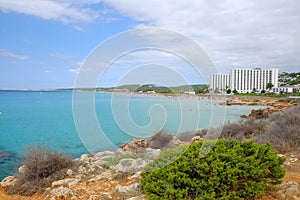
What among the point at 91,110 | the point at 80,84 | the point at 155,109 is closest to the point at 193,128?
the point at 155,109

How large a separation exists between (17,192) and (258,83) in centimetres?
10546

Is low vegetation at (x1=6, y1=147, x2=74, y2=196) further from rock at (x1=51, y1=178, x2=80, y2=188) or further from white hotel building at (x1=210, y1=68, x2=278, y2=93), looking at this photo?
white hotel building at (x1=210, y1=68, x2=278, y2=93)

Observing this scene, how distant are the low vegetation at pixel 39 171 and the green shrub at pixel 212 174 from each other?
2.93 metres

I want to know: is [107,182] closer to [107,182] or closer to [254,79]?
[107,182]

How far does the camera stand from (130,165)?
19.9 feet

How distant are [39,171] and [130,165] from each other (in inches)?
90.1

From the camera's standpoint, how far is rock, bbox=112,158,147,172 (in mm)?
5809

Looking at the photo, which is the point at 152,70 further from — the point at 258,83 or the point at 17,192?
the point at 258,83

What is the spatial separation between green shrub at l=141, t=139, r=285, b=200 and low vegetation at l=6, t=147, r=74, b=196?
293cm

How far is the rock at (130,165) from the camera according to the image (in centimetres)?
581

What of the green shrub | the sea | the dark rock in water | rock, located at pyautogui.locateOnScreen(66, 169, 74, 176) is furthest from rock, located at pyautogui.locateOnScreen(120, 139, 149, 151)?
the green shrub

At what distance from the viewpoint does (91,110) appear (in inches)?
220

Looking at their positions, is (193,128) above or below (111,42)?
below

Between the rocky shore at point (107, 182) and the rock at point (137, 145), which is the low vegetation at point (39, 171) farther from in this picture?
the rock at point (137, 145)
